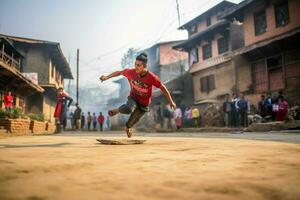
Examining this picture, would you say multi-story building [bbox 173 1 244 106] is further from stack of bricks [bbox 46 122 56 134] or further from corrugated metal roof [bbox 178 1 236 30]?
stack of bricks [bbox 46 122 56 134]

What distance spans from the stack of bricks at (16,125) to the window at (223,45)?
15.9 meters

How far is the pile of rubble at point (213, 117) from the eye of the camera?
1698 cm

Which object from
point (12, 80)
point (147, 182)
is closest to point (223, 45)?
point (12, 80)

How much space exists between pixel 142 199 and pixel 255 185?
0.53 metres

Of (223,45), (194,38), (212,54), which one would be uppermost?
(194,38)

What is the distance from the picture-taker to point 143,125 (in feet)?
87.6

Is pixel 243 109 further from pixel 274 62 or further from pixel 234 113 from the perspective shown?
pixel 274 62

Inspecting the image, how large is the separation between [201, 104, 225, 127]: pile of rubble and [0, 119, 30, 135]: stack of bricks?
34.8ft

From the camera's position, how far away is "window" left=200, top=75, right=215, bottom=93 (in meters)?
22.7

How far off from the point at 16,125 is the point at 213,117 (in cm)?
1135

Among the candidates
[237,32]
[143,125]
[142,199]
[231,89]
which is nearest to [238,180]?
[142,199]

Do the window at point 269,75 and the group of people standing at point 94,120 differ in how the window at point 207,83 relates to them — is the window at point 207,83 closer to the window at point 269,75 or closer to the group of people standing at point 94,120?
the window at point 269,75

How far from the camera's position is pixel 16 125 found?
9820mm

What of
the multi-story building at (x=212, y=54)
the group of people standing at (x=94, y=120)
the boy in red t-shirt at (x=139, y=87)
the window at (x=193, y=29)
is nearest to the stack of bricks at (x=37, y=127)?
the boy in red t-shirt at (x=139, y=87)
